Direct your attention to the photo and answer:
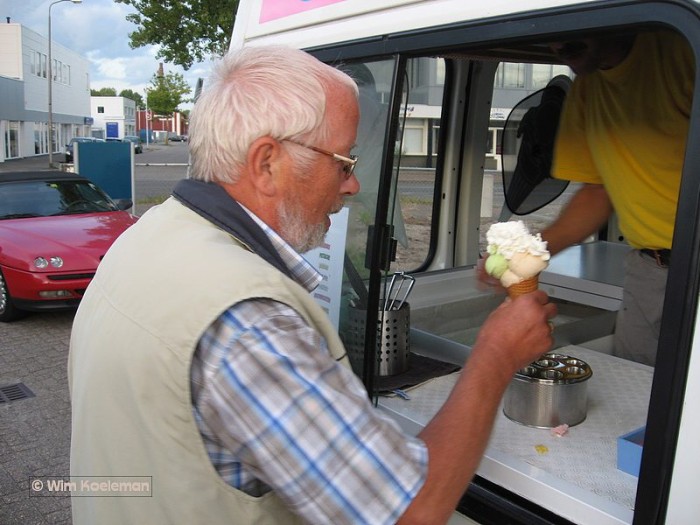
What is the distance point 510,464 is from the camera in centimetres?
187

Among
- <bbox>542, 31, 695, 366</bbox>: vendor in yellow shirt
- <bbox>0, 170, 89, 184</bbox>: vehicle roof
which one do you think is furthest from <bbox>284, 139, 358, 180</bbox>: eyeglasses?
<bbox>0, 170, 89, 184</bbox>: vehicle roof

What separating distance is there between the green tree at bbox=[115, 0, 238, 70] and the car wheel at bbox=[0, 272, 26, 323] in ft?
26.2

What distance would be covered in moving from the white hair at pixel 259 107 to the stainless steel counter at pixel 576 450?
1098mm

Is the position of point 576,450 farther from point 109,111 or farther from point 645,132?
point 109,111

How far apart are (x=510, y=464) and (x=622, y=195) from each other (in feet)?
4.06

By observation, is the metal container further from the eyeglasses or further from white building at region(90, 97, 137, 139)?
white building at region(90, 97, 137, 139)

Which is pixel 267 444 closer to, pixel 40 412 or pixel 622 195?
pixel 622 195

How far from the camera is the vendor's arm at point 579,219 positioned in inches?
113

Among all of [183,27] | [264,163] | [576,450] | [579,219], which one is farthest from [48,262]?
[183,27]

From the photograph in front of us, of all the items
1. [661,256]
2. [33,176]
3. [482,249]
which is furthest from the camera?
[33,176]

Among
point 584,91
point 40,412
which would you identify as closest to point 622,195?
point 584,91

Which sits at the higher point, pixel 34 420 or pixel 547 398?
pixel 547 398

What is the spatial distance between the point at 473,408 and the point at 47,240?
725cm

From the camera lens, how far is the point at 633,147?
2.51m
